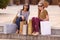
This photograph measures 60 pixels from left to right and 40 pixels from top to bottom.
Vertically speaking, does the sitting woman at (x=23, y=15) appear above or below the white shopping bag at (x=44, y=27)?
above

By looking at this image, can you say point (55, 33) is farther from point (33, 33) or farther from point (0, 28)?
point (0, 28)

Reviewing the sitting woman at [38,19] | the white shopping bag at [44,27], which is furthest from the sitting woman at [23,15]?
the white shopping bag at [44,27]

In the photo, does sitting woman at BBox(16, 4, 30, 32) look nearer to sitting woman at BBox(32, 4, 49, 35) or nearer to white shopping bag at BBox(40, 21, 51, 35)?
sitting woman at BBox(32, 4, 49, 35)

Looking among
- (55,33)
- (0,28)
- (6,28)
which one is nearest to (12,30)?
(6,28)

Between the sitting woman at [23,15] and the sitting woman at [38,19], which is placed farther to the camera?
the sitting woman at [23,15]

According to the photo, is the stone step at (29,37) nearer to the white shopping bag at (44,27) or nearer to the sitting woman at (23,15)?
the white shopping bag at (44,27)

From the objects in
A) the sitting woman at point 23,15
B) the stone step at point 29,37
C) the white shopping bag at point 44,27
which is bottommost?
the stone step at point 29,37

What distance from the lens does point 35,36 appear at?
7.13 metres

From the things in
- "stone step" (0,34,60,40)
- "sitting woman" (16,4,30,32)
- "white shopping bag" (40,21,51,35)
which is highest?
"sitting woman" (16,4,30,32)

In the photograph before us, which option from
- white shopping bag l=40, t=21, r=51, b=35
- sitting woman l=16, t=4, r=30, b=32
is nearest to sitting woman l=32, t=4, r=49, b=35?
white shopping bag l=40, t=21, r=51, b=35

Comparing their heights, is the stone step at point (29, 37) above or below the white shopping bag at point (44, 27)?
below

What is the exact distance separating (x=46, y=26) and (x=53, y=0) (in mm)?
14635

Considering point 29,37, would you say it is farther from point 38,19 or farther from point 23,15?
point 23,15

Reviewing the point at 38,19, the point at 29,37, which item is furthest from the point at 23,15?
the point at 29,37
